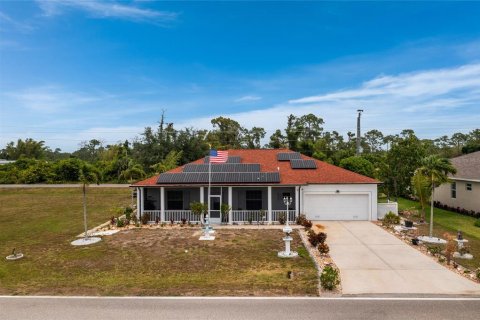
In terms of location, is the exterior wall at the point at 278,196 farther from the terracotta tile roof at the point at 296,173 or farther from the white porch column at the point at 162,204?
the white porch column at the point at 162,204

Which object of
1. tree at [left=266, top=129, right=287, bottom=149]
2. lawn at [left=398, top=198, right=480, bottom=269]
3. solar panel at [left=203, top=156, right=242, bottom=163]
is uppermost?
tree at [left=266, top=129, right=287, bottom=149]

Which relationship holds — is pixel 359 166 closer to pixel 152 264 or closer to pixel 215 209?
pixel 215 209

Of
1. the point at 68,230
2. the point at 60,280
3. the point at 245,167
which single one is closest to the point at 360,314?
the point at 60,280

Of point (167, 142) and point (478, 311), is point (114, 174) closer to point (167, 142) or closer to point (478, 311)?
point (167, 142)

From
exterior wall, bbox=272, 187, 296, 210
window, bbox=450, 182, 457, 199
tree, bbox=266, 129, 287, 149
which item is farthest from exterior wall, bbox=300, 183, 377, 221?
tree, bbox=266, 129, 287, 149

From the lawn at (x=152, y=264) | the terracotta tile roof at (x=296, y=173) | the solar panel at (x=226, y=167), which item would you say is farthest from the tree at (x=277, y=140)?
the lawn at (x=152, y=264)

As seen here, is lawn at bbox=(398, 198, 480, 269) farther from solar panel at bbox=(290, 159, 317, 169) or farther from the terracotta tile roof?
solar panel at bbox=(290, 159, 317, 169)

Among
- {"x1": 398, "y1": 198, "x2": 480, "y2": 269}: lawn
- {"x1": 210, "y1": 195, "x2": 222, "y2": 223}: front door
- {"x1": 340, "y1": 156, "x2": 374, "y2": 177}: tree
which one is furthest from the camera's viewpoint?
{"x1": 340, "y1": 156, "x2": 374, "y2": 177}: tree
